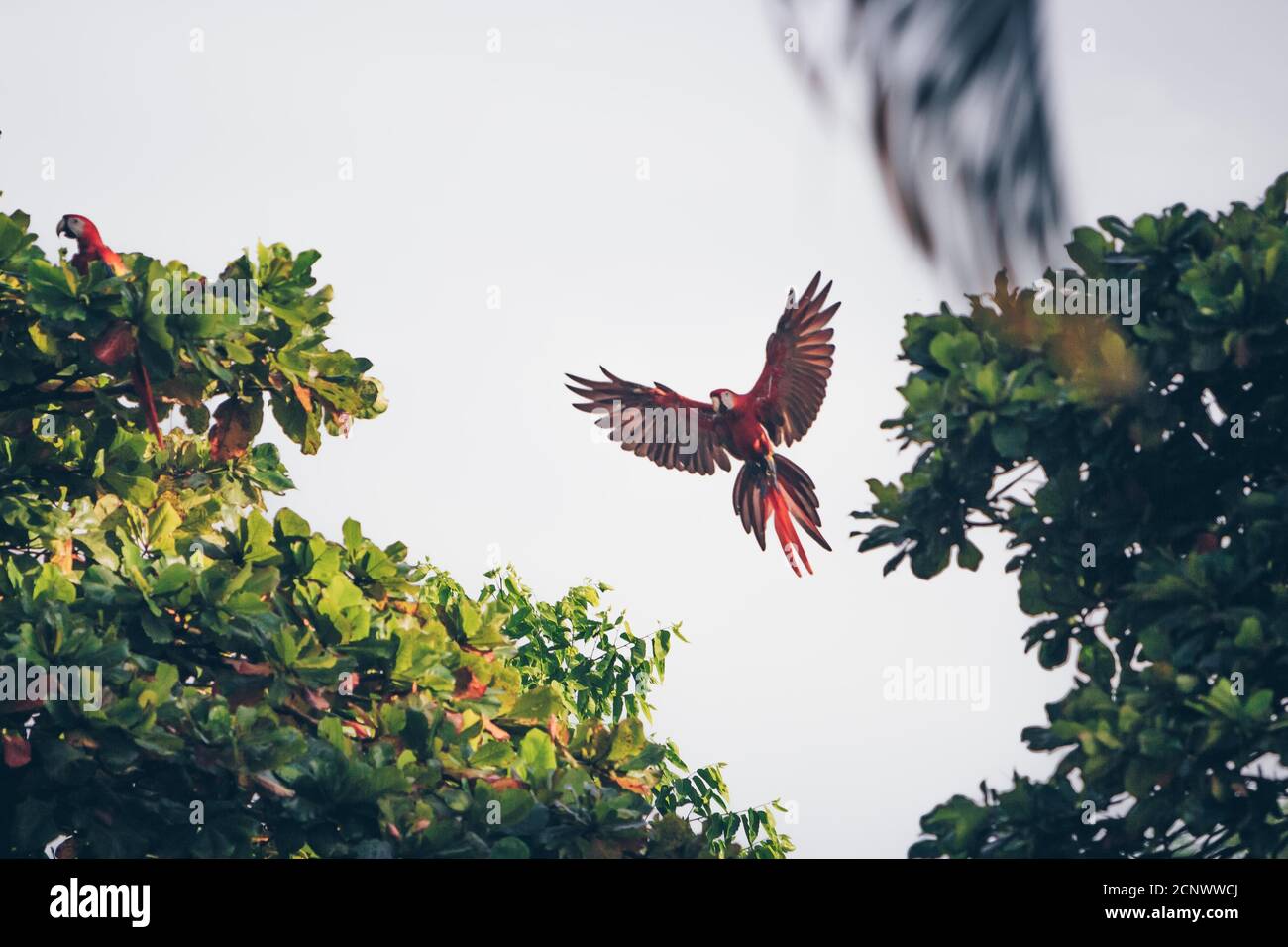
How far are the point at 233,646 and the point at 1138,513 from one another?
4.10 meters

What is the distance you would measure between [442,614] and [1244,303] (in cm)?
415

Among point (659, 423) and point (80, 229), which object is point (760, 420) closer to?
point (659, 423)

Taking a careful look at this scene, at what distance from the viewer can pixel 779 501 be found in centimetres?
898

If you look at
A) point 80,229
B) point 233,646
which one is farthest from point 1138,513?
point 80,229

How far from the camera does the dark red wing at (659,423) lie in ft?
29.6

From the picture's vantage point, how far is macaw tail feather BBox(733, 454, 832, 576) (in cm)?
887

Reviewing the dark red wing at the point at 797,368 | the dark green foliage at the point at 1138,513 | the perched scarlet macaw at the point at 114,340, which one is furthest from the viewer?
the dark red wing at the point at 797,368

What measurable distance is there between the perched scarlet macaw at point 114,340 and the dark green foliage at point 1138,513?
3.41 meters

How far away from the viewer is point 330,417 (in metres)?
7.37

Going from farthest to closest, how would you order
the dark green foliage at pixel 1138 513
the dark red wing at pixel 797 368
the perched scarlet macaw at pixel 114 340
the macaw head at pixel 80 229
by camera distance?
1. the dark red wing at pixel 797 368
2. the macaw head at pixel 80 229
3. the perched scarlet macaw at pixel 114 340
4. the dark green foliage at pixel 1138 513

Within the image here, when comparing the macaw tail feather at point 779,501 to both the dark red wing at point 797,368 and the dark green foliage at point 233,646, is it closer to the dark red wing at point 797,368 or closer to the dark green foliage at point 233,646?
the dark red wing at point 797,368

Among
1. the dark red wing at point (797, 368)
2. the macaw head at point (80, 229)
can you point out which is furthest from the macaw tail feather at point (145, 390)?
the dark red wing at point (797, 368)
